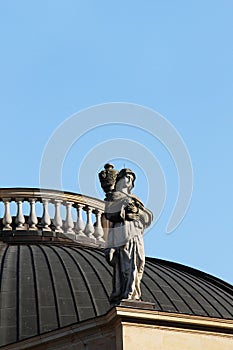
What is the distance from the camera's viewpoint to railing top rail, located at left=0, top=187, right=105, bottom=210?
39.9m

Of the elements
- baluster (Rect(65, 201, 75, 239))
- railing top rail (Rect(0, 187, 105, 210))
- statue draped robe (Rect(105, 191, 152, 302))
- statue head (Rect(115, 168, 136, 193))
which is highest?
railing top rail (Rect(0, 187, 105, 210))

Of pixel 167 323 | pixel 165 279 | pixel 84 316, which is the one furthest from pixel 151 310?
pixel 165 279

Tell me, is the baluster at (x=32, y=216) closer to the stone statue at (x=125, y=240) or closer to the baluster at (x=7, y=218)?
the baluster at (x=7, y=218)

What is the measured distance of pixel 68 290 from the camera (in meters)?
35.6

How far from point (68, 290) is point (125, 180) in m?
5.39

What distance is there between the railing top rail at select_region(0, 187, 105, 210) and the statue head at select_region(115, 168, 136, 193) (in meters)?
8.68

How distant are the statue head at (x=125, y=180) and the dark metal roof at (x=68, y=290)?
14.8 feet

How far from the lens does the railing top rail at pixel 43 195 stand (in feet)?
131

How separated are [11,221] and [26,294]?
17.3 feet

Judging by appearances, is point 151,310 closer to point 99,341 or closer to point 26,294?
point 99,341

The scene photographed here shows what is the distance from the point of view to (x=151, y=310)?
98.2 ft

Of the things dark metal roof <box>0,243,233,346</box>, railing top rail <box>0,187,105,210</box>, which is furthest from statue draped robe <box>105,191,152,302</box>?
railing top rail <box>0,187,105,210</box>

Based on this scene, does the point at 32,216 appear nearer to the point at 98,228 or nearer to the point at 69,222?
the point at 69,222

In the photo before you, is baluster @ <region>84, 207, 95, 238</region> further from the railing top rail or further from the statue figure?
the statue figure
